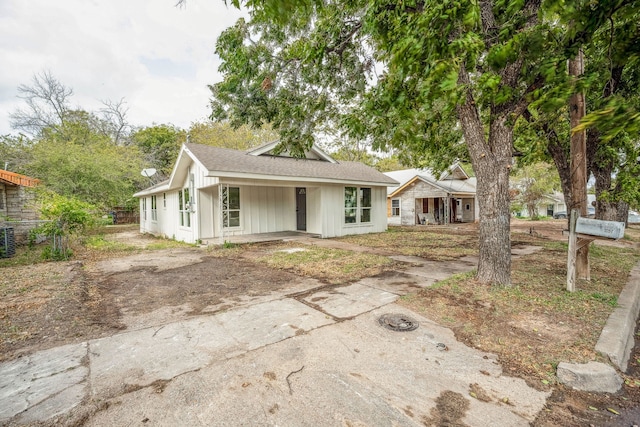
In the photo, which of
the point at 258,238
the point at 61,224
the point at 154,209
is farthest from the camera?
the point at 154,209

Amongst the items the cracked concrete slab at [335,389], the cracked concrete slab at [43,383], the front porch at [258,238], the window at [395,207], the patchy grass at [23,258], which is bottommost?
the cracked concrete slab at [335,389]

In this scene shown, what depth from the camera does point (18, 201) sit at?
1052 centimetres

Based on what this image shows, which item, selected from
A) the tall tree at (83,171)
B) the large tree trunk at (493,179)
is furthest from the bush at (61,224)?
the large tree trunk at (493,179)

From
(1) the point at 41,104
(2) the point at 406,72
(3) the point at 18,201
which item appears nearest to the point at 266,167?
(2) the point at 406,72

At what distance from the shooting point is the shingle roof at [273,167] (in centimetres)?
946

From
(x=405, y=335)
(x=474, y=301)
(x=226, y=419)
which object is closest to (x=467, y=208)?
(x=474, y=301)

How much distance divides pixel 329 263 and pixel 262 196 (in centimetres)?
660

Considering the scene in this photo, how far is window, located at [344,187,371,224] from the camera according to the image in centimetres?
1304

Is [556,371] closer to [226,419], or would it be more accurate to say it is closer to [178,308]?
[226,419]

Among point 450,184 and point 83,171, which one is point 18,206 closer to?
point 83,171

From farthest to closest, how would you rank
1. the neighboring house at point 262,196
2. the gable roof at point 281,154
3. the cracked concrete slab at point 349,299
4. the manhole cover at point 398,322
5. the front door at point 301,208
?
the front door at point 301,208 → the gable roof at point 281,154 → the neighboring house at point 262,196 → the cracked concrete slab at point 349,299 → the manhole cover at point 398,322

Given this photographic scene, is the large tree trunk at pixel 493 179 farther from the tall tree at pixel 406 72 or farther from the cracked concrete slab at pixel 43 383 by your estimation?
the cracked concrete slab at pixel 43 383

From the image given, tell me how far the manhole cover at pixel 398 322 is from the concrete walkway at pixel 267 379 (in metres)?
0.12

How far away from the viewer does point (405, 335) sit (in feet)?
10.4
